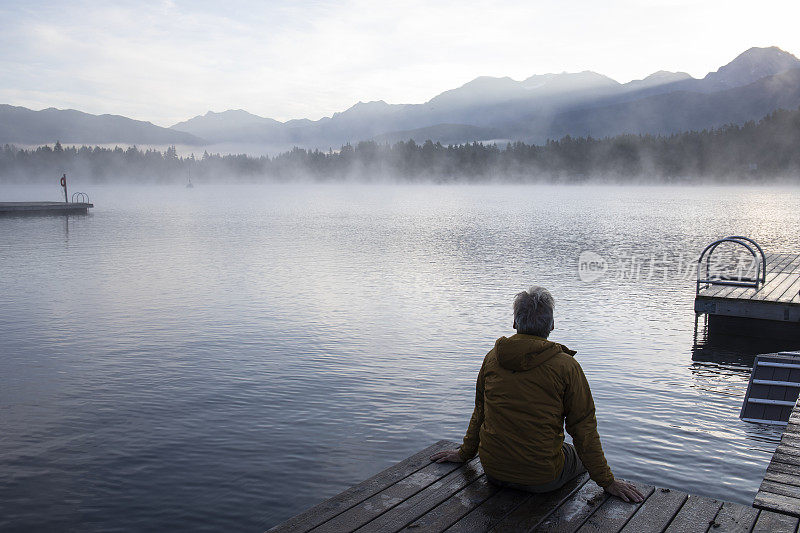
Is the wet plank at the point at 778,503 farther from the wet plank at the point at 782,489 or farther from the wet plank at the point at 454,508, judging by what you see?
the wet plank at the point at 454,508

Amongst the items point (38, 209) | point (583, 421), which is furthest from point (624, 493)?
point (38, 209)

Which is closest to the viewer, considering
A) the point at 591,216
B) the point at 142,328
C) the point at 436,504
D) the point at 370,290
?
the point at 436,504

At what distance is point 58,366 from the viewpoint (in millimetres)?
16312

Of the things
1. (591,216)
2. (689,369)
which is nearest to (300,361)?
(689,369)

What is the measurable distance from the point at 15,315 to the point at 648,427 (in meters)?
20.5

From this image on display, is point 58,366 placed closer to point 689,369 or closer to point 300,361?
point 300,361

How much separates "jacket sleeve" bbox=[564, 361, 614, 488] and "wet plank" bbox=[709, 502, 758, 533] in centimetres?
100

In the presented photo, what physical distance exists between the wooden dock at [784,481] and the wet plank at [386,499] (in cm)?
299

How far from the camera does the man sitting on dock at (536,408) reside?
18.4 feet

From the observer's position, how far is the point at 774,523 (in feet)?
18.8

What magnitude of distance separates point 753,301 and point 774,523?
610 inches

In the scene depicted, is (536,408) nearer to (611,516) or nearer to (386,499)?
(611,516)

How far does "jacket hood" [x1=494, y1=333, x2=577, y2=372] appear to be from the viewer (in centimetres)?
557

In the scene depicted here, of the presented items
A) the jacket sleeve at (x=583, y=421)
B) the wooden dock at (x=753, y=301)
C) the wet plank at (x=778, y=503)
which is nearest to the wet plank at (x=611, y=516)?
the jacket sleeve at (x=583, y=421)
